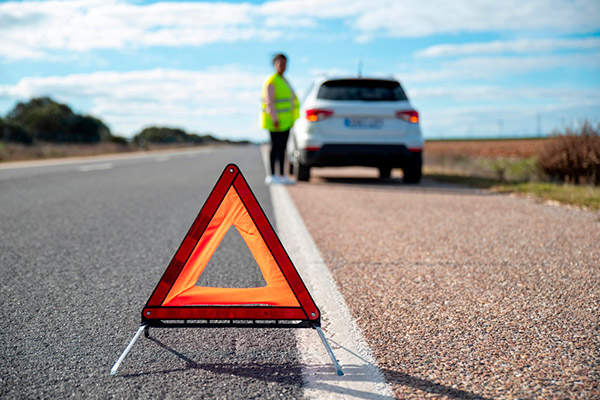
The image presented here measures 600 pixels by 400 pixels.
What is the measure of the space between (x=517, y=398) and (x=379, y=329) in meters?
0.73

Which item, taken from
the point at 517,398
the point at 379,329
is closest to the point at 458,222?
the point at 379,329

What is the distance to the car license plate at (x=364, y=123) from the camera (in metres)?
8.70

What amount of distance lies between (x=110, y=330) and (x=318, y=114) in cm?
672

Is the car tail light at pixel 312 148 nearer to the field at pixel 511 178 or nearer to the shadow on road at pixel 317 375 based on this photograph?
the field at pixel 511 178

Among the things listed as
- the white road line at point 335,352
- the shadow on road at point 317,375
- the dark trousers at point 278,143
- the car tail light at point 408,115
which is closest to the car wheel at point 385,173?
the car tail light at point 408,115

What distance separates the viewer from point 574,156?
359 inches

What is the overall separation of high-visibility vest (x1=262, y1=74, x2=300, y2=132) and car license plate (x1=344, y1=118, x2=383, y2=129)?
100 centimetres

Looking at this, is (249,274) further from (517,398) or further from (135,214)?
(135,214)

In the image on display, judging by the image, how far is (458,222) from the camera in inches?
207

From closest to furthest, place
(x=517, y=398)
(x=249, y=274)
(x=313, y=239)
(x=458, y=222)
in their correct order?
(x=517, y=398) < (x=249, y=274) < (x=313, y=239) < (x=458, y=222)

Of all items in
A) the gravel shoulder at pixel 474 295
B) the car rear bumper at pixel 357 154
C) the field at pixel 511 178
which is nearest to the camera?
the gravel shoulder at pixel 474 295

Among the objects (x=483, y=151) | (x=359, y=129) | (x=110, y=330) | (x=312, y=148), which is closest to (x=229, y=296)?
(x=110, y=330)

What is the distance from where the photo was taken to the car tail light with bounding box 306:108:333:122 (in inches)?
342

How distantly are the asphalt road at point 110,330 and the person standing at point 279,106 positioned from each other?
3.03 meters
